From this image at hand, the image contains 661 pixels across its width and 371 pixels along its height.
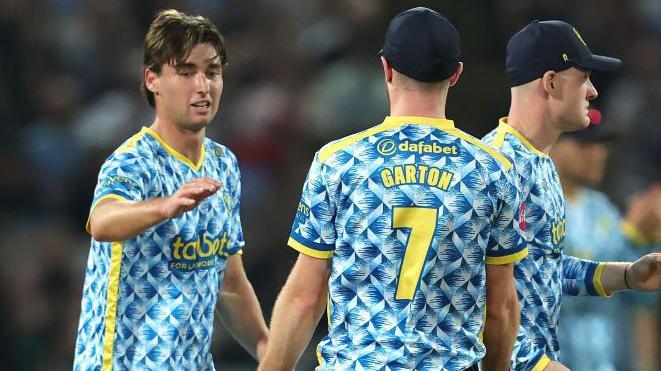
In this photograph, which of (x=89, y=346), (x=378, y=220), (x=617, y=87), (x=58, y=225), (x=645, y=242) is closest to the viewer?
(x=378, y=220)

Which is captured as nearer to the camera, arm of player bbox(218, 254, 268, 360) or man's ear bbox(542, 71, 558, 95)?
man's ear bbox(542, 71, 558, 95)

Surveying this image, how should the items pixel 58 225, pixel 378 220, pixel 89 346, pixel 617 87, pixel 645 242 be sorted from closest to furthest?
pixel 378 220
pixel 89 346
pixel 645 242
pixel 58 225
pixel 617 87

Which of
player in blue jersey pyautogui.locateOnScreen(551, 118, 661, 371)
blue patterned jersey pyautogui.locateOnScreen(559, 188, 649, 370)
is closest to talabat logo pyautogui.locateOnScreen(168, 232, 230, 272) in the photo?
player in blue jersey pyautogui.locateOnScreen(551, 118, 661, 371)

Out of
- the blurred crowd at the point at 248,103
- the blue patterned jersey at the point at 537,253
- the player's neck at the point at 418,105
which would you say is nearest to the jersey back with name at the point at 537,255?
the blue patterned jersey at the point at 537,253

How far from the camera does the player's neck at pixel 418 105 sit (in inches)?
179

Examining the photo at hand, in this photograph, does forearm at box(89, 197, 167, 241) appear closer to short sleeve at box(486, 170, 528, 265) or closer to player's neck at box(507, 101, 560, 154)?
short sleeve at box(486, 170, 528, 265)

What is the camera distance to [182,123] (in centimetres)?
571

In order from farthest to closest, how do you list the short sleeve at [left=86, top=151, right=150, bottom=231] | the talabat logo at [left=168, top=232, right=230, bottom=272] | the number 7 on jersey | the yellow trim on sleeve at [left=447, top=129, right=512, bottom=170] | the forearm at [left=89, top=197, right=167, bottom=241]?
the talabat logo at [left=168, top=232, right=230, bottom=272] → the short sleeve at [left=86, top=151, right=150, bottom=231] → the forearm at [left=89, top=197, right=167, bottom=241] → the yellow trim on sleeve at [left=447, top=129, right=512, bottom=170] → the number 7 on jersey

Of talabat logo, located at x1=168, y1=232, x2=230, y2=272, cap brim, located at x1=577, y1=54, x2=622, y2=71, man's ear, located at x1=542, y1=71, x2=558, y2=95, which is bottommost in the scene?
talabat logo, located at x1=168, y1=232, x2=230, y2=272

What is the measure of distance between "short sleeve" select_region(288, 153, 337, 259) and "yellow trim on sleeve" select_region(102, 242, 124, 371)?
113 cm

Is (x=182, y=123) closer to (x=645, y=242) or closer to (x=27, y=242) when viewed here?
(x=645, y=242)

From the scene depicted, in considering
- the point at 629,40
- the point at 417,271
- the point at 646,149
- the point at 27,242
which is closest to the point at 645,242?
the point at 646,149

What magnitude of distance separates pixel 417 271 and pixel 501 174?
17.5 inches

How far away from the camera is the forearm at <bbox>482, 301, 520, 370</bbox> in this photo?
470cm
